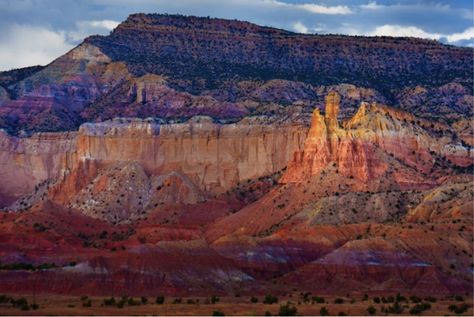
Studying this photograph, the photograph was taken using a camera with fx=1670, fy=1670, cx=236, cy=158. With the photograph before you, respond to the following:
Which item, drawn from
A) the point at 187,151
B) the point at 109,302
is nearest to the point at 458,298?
the point at 109,302

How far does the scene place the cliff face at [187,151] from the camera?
186 metres

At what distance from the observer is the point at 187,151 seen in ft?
619

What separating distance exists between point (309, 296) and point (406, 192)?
3012 centimetres

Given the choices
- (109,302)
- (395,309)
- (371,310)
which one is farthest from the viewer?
(109,302)

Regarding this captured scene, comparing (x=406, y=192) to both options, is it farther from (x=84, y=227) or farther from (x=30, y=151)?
(x=30, y=151)

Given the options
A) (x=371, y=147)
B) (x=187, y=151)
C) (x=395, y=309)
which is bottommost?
(x=395, y=309)

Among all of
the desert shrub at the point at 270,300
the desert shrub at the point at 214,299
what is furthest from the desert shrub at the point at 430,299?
the desert shrub at the point at 214,299

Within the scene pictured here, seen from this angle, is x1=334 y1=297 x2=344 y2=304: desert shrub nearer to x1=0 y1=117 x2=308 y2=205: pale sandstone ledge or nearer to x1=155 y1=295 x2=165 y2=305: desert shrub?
x1=155 y1=295 x2=165 y2=305: desert shrub

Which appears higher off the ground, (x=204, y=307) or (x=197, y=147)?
(x=197, y=147)

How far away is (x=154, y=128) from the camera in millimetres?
189875

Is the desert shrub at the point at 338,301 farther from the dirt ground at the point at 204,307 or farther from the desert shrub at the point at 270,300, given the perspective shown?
the desert shrub at the point at 270,300

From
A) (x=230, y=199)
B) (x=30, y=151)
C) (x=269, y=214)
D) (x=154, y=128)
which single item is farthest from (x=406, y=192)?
(x=30, y=151)

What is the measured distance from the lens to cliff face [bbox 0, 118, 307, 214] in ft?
609

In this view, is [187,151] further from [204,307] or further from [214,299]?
[204,307]
